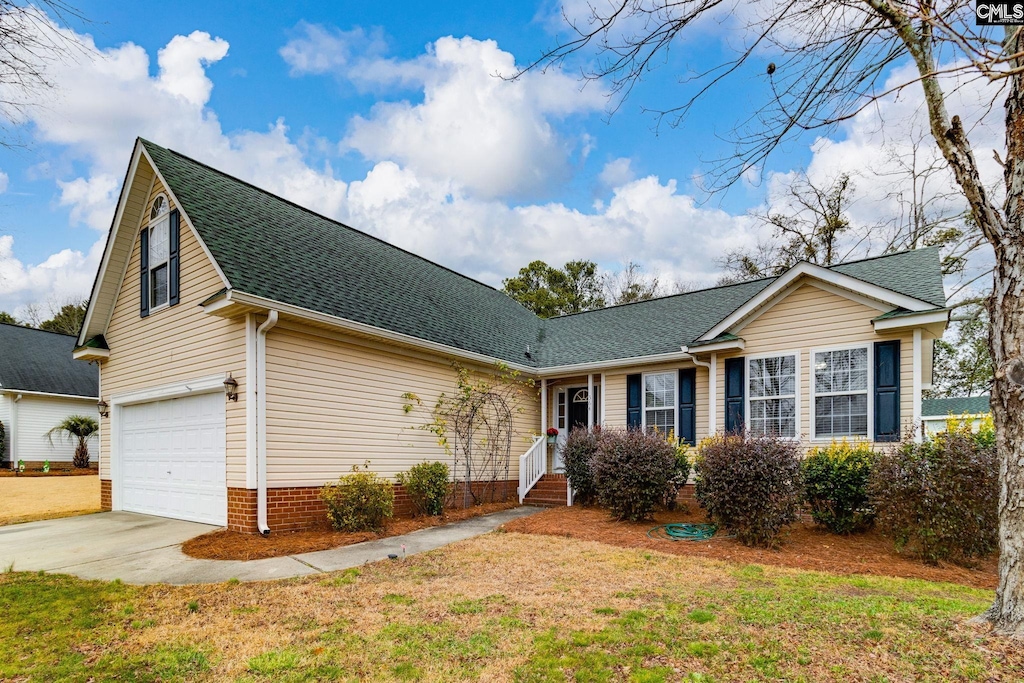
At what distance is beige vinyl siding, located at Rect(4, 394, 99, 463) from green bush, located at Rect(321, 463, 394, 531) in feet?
66.5

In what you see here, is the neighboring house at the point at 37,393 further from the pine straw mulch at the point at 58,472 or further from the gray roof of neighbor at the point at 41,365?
the pine straw mulch at the point at 58,472

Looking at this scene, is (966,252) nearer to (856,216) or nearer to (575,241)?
(856,216)

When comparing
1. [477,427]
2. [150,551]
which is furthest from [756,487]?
[150,551]

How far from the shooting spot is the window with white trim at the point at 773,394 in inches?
412

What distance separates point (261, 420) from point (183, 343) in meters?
2.68

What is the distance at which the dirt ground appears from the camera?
11.3m

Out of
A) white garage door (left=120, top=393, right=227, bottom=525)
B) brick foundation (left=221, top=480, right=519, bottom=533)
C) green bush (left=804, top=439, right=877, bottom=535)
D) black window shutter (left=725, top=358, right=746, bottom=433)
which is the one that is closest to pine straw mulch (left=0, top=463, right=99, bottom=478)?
white garage door (left=120, top=393, right=227, bottom=525)

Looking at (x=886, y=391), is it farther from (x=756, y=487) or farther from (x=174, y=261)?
(x=174, y=261)

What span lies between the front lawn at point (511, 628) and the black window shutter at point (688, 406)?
527 centimetres

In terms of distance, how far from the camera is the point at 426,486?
1061cm

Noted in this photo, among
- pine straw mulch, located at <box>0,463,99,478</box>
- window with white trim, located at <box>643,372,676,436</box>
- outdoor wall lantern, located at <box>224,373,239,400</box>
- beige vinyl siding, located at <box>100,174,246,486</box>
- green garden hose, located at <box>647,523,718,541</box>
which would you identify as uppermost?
beige vinyl siding, located at <box>100,174,246,486</box>

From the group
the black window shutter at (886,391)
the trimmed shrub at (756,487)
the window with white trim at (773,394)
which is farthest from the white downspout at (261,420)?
the black window shutter at (886,391)

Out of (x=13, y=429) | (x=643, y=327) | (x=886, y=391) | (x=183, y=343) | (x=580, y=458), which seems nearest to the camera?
(x=886, y=391)

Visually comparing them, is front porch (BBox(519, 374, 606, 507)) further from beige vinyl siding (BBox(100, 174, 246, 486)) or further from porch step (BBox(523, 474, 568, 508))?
beige vinyl siding (BBox(100, 174, 246, 486))
